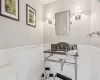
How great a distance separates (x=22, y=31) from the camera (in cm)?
166

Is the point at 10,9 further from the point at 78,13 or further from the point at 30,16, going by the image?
the point at 78,13

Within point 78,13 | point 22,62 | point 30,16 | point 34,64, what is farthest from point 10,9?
point 78,13

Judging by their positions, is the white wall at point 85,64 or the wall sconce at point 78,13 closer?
the white wall at point 85,64

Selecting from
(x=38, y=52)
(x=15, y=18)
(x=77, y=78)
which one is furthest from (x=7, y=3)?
(x=77, y=78)

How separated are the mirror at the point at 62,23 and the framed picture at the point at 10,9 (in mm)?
1113

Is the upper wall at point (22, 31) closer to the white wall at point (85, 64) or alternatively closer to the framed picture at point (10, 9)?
the framed picture at point (10, 9)

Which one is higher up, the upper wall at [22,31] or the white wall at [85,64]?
the upper wall at [22,31]

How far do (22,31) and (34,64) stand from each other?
0.85m

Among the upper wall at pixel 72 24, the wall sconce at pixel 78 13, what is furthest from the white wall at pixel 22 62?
the wall sconce at pixel 78 13

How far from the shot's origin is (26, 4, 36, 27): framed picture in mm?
1806

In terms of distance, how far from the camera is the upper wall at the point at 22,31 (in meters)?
1.26

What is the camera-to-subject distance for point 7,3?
1.28 m

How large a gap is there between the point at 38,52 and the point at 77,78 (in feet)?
3.60

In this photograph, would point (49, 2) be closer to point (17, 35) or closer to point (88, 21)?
point (88, 21)
